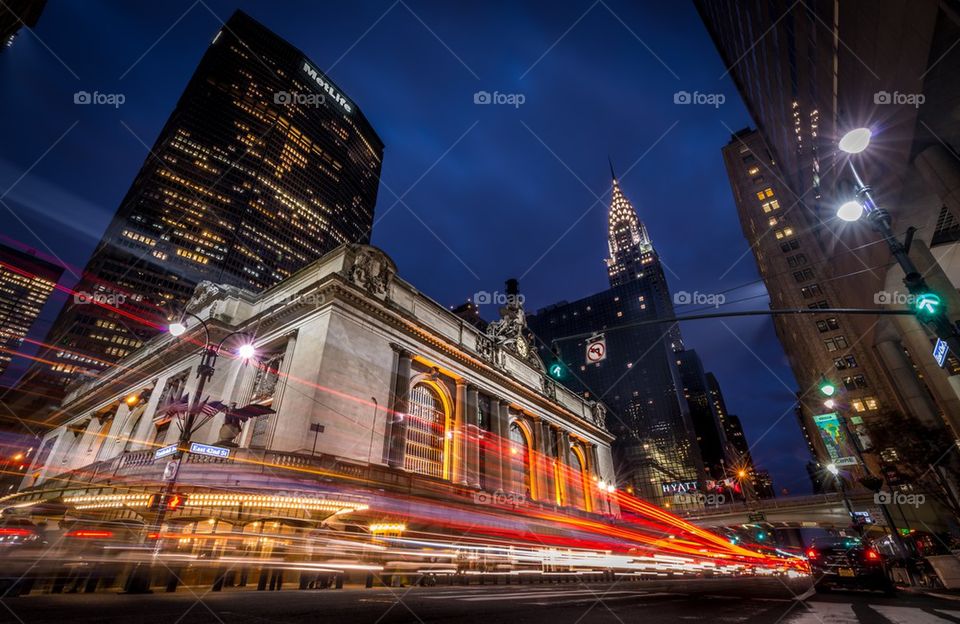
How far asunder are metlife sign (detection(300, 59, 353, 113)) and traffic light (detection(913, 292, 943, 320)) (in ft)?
454

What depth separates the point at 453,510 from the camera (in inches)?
983

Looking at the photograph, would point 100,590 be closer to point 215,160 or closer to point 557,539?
point 557,539

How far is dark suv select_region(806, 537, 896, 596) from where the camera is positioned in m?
11.0

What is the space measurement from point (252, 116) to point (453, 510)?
371ft

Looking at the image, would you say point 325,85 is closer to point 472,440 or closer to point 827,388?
point 472,440

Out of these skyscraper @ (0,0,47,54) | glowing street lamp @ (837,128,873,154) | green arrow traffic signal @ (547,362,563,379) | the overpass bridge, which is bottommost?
the overpass bridge

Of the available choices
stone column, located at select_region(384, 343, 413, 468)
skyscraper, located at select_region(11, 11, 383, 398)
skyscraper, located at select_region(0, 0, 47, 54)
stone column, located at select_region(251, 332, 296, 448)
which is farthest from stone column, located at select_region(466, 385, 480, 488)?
skyscraper, located at select_region(11, 11, 383, 398)

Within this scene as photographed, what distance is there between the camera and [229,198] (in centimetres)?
9081

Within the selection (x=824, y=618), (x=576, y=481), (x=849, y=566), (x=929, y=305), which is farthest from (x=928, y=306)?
(x=576, y=481)

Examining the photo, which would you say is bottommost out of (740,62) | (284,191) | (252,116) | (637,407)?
(637,407)

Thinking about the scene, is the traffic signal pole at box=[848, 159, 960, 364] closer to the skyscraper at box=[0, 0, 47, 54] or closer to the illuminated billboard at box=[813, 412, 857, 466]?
the illuminated billboard at box=[813, 412, 857, 466]

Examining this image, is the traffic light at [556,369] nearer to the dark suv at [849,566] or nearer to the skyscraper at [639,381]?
the dark suv at [849,566]

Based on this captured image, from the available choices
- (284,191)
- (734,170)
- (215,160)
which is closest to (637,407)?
(734,170)

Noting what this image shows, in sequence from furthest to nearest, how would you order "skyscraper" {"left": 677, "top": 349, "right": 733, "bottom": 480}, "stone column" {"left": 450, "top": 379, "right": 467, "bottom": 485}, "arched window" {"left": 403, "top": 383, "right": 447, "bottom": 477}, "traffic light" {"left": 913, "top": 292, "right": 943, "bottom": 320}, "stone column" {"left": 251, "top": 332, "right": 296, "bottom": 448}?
"skyscraper" {"left": 677, "top": 349, "right": 733, "bottom": 480}
"stone column" {"left": 450, "top": 379, "right": 467, "bottom": 485}
"arched window" {"left": 403, "top": 383, "right": 447, "bottom": 477}
"stone column" {"left": 251, "top": 332, "right": 296, "bottom": 448}
"traffic light" {"left": 913, "top": 292, "right": 943, "bottom": 320}
